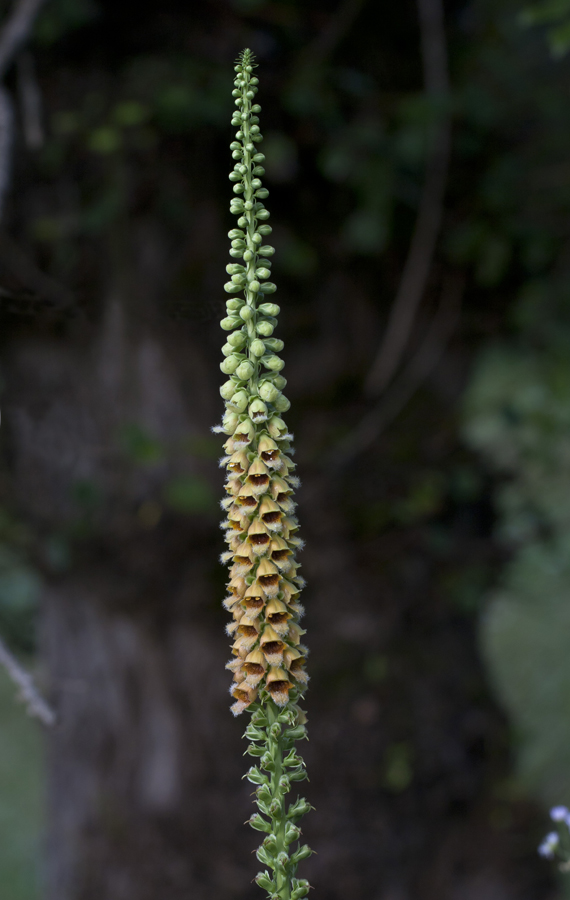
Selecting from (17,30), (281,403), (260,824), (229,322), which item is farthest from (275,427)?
(17,30)

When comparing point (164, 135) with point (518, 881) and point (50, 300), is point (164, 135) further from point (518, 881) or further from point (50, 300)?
point (518, 881)

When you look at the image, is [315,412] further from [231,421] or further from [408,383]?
[231,421]

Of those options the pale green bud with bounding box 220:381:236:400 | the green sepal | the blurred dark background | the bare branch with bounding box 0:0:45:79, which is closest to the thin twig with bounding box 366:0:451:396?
the blurred dark background

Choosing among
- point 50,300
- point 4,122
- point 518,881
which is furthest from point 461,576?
point 4,122

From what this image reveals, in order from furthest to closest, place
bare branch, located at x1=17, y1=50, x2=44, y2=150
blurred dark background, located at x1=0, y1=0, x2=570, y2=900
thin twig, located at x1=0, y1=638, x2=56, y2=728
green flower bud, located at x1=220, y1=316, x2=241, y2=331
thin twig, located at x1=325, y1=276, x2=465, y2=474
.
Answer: thin twig, located at x1=325, y1=276, x2=465, y2=474 < blurred dark background, located at x1=0, y1=0, x2=570, y2=900 < bare branch, located at x1=17, y1=50, x2=44, y2=150 < thin twig, located at x1=0, y1=638, x2=56, y2=728 < green flower bud, located at x1=220, y1=316, x2=241, y2=331

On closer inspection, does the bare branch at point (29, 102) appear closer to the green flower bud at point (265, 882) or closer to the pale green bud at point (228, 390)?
the pale green bud at point (228, 390)

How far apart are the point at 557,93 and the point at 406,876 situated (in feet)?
13.7

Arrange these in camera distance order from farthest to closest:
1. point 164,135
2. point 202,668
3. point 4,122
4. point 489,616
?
1. point 489,616
2. point 202,668
3. point 164,135
4. point 4,122

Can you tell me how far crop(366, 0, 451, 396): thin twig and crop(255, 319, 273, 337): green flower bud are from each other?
2.91 meters

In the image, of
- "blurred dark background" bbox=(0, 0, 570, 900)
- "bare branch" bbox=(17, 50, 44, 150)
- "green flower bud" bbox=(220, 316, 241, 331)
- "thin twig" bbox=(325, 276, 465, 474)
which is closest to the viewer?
"green flower bud" bbox=(220, 316, 241, 331)

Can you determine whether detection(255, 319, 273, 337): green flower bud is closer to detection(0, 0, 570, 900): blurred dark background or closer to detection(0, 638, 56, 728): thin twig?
detection(0, 638, 56, 728): thin twig

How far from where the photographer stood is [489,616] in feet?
14.7

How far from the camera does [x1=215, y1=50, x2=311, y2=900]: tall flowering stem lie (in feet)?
2.69

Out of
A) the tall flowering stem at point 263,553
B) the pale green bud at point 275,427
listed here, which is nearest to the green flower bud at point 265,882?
the tall flowering stem at point 263,553
